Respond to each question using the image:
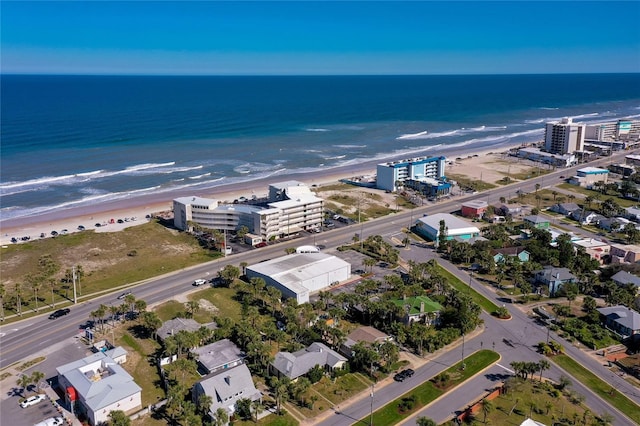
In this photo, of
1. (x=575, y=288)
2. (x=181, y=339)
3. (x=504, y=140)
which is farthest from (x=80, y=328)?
(x=504, y=140)

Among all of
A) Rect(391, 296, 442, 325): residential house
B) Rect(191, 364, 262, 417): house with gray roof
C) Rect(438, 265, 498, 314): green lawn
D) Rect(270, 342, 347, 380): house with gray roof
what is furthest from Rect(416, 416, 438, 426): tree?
Rect(438, 265, 498, 314): green lawn

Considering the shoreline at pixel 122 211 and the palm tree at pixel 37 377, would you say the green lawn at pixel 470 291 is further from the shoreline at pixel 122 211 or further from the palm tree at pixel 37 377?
the shoreline at pixel 122 211

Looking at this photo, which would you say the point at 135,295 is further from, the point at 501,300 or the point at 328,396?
the point at 501,300

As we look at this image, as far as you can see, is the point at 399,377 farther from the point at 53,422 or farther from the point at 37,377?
the point at 37,377

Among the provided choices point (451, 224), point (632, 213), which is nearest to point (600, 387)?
point (451, 224)

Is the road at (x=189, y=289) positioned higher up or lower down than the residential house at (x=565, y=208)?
lower down

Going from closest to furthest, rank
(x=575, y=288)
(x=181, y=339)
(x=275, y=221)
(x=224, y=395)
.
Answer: (x=224, y=395) < (x=181, y=339) < (x=575, y=288) < (x=275, y=221)

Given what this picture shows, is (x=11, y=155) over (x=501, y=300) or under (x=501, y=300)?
over

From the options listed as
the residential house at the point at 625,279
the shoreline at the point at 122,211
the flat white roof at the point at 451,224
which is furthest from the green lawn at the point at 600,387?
the shoreline at the point at 122,211
